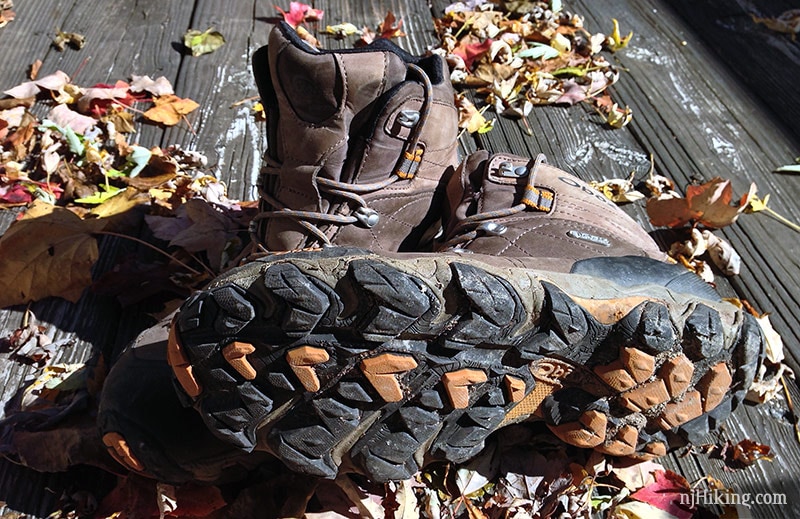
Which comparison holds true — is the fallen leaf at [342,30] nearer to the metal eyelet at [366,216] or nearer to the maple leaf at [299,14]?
the maple leaf at [299,14]

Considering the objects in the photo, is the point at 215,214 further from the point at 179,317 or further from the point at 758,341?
the point at 758,341

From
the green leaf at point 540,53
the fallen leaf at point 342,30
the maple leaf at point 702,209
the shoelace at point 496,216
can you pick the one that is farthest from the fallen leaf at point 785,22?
the shoelace at point 496,216

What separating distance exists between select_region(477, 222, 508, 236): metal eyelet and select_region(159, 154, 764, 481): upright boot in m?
0.20

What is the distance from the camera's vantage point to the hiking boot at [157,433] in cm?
126

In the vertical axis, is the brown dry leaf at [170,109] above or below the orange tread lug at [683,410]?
below

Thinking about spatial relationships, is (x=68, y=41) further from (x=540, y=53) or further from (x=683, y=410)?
(x=683, y=410)

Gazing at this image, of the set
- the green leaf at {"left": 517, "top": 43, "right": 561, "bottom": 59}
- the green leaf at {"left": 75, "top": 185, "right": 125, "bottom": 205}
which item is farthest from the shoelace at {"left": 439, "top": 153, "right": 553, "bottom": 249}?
the green leaf at {"left": 517, "top": 43, "right": 561, "bottom": 59}

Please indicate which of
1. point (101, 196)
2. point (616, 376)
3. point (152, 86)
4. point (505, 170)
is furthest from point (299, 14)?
point (616, 376)

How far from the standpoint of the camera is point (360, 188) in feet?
5.09

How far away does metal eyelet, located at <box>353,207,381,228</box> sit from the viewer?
62.1 inches

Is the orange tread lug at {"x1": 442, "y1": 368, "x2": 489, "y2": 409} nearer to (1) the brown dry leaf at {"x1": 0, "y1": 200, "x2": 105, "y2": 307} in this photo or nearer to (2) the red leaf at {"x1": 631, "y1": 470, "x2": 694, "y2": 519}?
(2) the red leaf at {"x1": 631, "y1": 470, "x2": 694, "y2": 519}

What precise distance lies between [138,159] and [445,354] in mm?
1464

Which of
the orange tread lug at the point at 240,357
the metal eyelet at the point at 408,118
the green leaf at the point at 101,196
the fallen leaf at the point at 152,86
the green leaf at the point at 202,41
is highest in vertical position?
the metal eyelet at the point at 408,118

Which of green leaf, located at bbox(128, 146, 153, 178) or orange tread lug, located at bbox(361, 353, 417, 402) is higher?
orange tread lug, located at bbox(361, 353, 417, 402)
